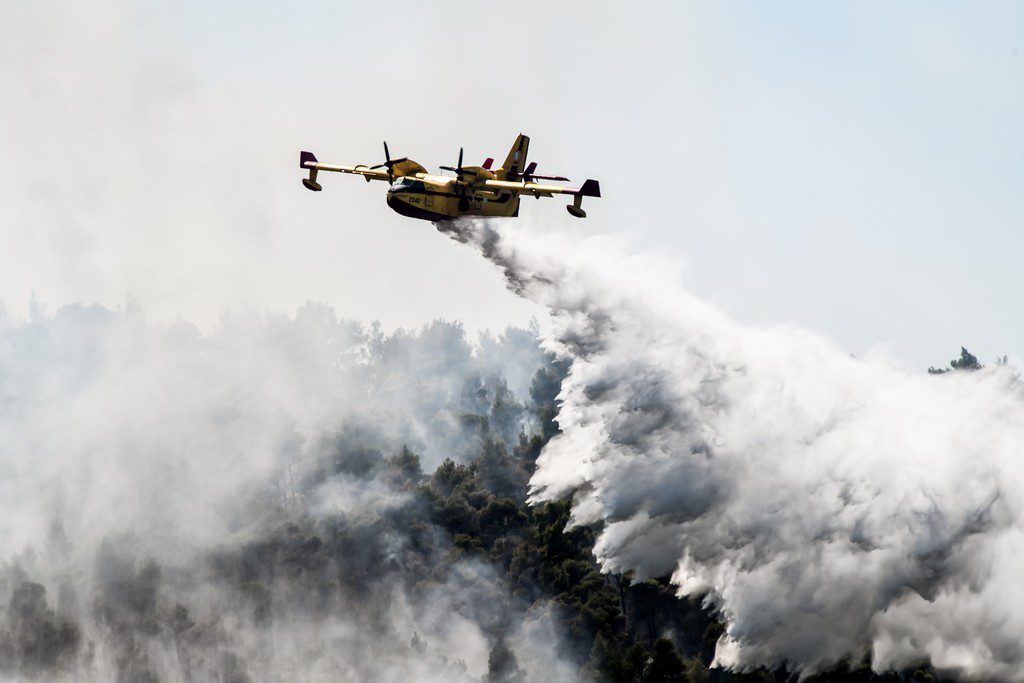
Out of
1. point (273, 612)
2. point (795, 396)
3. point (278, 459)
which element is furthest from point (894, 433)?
point (278, 459)

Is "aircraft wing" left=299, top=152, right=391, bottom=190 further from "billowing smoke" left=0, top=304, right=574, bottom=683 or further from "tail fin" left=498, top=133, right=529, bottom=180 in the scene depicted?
"billowing smoke" left=0, top=304, right=574, bottom=683

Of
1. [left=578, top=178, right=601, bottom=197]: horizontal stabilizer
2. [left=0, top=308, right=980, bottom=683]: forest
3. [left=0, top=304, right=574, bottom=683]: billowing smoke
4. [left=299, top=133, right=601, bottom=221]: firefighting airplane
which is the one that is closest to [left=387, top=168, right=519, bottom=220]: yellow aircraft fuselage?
[left=299, top=133, right=601, bottom=221]: firefighting airplane

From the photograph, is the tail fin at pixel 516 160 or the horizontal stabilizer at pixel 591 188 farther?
the tail fin at pixel 516 160

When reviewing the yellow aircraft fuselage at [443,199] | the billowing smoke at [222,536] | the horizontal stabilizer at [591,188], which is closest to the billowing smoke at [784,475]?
the yellow aircraft fuselage at [443,199]

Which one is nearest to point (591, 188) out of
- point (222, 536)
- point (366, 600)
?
point (366, 600)

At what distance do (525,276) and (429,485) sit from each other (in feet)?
157

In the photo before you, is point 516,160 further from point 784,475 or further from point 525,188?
point 784,475

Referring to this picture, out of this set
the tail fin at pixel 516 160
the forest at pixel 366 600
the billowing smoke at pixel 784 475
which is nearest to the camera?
the billowing smoke at pixel 784 475

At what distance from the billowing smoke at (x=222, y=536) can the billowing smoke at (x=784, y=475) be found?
22.5 m

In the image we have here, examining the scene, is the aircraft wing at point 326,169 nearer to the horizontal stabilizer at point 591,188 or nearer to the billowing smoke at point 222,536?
the horizontal stabilizer at point 591,188

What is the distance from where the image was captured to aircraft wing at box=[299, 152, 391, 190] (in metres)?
57.4

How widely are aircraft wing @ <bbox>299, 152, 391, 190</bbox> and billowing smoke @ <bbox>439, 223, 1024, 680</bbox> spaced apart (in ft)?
17.8

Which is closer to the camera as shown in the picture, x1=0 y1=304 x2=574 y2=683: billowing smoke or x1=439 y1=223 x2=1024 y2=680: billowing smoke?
x1=439 y1=223 x2=1024 y2=680: billowing smoke

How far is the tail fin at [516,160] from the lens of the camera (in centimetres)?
5700
